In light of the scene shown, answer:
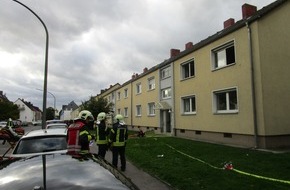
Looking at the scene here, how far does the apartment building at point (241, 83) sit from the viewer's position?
14.3m

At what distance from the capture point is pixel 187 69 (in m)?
22.6

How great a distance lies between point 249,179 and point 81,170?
5709 millimetres

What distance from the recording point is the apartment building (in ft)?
47.0

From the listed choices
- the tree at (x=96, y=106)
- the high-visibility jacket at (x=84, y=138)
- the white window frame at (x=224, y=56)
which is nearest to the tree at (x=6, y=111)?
the tree at (x=96, y=106)

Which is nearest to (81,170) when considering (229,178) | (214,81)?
(229,178)

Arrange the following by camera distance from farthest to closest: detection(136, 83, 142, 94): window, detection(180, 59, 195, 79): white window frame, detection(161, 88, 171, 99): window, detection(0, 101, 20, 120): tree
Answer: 1. detection(0, 101, 20, 120): tree
2. detection(136, 83, 142, 94): window
3. detection(161, 88, 171, 99): window
4. detection(180, 59, 195, 79): white window frame

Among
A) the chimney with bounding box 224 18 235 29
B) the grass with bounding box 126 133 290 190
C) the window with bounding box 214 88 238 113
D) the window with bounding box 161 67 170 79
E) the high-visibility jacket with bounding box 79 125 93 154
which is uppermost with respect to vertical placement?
the chimney with bounding box 224 18 235 29

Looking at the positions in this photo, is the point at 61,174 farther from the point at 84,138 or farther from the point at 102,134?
the point at 102,134

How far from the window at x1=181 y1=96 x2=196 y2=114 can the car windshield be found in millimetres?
15023

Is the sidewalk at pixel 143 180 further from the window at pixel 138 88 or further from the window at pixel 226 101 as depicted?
the window at pixel 138 88

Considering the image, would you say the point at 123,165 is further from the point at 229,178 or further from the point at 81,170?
the point at 81,170

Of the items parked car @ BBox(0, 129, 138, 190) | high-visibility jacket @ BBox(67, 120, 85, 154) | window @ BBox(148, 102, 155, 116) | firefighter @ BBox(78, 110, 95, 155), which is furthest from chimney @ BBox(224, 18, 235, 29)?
parked car @ BBox(0, 129, 138, 190)

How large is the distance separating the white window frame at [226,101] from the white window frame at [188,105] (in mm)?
2700

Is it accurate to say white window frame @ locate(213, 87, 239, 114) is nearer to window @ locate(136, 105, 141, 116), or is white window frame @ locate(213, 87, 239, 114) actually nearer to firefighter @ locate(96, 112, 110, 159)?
firefighter @ locate(96, 112, 110, 159)
